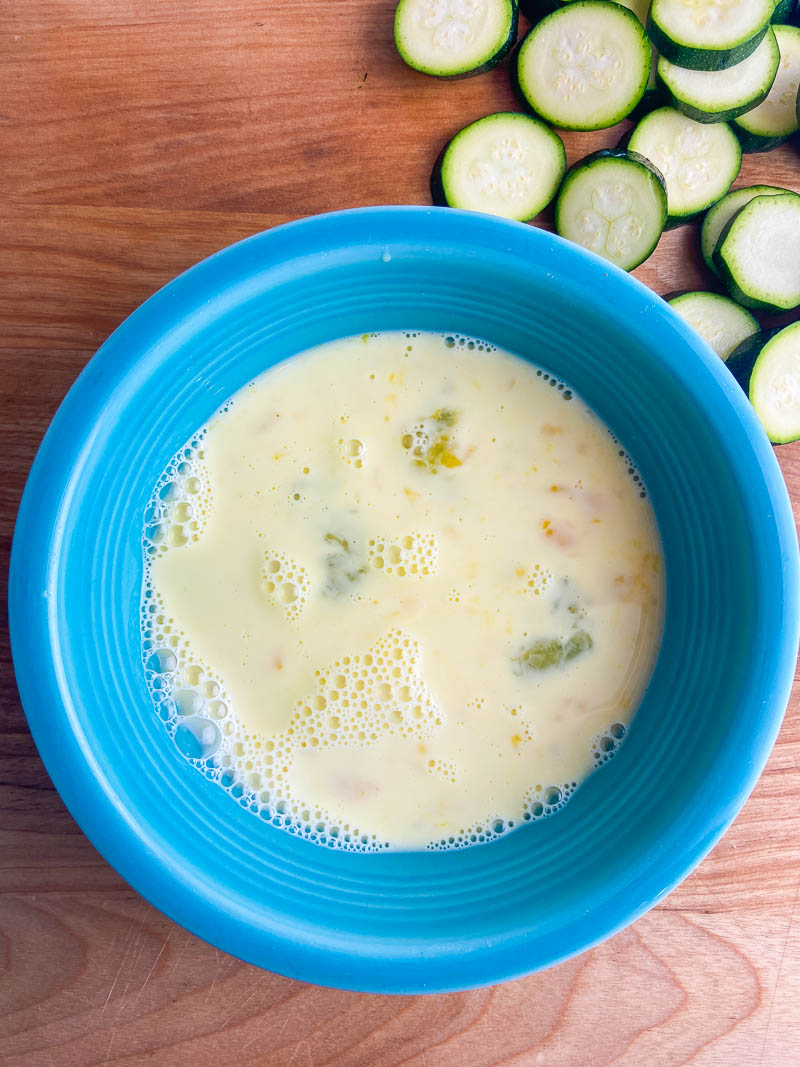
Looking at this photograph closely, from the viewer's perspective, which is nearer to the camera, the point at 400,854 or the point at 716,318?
the point at 400,854

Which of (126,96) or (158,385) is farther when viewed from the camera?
(126,96)

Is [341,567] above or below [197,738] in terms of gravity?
above

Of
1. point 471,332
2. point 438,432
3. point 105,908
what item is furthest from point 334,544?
point 105,908

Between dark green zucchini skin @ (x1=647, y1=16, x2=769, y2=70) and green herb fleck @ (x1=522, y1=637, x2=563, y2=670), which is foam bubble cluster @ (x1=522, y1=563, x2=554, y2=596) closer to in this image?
green herb fleck @ (x1=522, y1=637, x2=563, y2=670)

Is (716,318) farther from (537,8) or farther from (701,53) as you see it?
(537,8)

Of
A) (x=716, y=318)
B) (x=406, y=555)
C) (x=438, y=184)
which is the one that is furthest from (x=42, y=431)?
(x=716, y=318)

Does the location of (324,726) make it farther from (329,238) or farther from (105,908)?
(329,238)
